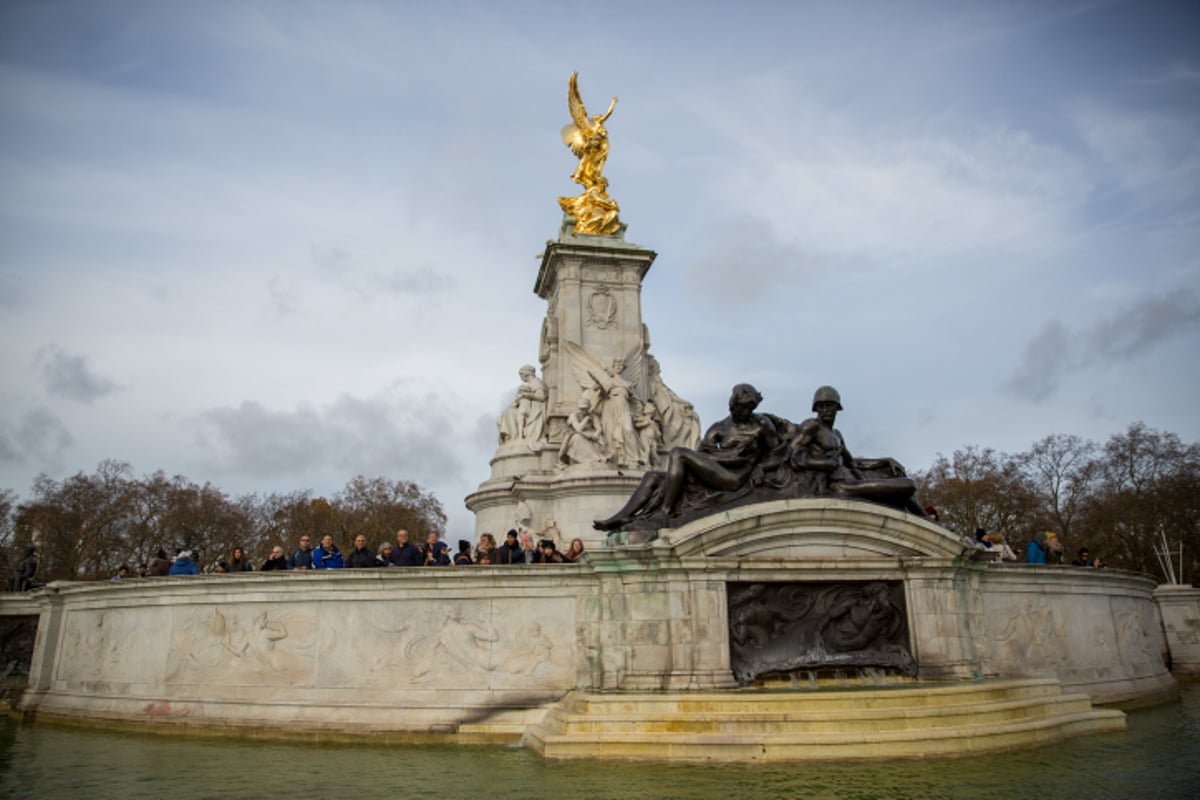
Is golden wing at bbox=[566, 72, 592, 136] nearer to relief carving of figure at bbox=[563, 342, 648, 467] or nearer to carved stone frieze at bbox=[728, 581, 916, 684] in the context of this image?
relief carving of figure at bbox=[563, 342, 648, 467]

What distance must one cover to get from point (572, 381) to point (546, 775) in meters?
13.1

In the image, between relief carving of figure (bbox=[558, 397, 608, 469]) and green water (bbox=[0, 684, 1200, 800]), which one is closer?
green water (bbox=[0, 684, 1200, 800])

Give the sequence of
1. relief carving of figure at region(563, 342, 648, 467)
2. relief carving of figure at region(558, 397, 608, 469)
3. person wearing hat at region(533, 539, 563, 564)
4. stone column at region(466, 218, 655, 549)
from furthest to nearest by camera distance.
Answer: relief carving of figure at region(563, 342, 648, 467) → relief carving of figure at region(558, 397, 608, 469) → stone column at region(466, 218, 655, 549) → person wearing hat at region(533, 539, 563, 564)

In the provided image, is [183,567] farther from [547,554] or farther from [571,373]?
[571,373]

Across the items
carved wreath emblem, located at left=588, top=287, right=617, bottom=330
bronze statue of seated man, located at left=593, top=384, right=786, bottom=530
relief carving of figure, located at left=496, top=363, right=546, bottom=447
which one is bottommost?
bronze statue of seated man, located at left=593, top=384, right=786, bottom=530

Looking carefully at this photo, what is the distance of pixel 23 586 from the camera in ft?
58.4

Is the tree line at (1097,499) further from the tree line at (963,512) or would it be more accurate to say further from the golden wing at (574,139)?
the golden wing at (574,139)

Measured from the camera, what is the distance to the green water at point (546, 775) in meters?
7.42

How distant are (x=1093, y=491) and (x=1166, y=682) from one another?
121 ft

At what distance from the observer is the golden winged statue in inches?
898

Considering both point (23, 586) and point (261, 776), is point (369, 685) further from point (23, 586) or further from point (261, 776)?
point (23, 586)

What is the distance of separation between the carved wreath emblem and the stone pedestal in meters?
0.02

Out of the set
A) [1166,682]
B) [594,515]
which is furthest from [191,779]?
[1166,682]

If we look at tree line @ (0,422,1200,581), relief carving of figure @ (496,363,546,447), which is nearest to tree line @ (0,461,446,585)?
tree line @ (0,422,1200,581)
